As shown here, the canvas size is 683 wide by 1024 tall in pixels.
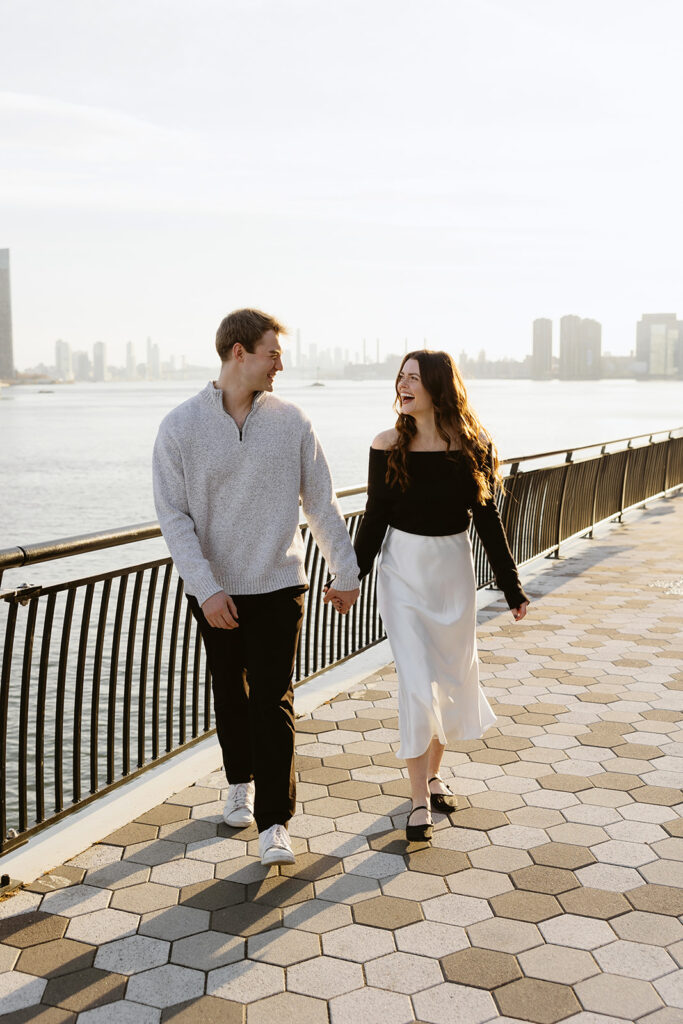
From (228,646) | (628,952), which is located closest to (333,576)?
(228,646)

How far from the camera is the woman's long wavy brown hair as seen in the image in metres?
3.53

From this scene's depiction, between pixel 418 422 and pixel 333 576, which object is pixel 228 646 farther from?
pixel 418 422

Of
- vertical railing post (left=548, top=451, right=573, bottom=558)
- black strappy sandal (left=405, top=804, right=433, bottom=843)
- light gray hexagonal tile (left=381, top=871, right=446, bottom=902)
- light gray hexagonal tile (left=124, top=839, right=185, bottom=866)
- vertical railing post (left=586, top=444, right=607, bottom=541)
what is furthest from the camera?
vertical railing post (left=586, top=444, right=607, bottom=541)

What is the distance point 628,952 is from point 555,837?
798mm

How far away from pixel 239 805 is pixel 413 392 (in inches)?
64.4

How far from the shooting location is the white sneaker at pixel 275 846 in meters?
3.35

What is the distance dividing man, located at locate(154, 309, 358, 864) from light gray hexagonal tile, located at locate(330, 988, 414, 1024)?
0.71m

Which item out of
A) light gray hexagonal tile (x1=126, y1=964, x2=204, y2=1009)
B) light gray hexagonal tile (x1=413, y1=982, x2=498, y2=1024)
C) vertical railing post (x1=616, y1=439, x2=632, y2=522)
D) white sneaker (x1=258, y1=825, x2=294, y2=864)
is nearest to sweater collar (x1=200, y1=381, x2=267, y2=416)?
white sneaker (x1=258, y1=825, x2=294, y2=864)

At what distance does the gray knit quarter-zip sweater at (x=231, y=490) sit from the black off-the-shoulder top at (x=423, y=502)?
389 millimetres

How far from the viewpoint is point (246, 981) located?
277cm

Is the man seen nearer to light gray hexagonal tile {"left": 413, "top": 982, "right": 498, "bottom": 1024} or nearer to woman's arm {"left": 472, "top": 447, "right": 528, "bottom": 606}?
woman's arm {"left": 472, "top": 447, "right": 528, "bottom": 606}

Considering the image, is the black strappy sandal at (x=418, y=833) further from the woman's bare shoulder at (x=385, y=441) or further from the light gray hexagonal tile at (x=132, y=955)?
the woman's bare shoulder at (x=385, y=441)

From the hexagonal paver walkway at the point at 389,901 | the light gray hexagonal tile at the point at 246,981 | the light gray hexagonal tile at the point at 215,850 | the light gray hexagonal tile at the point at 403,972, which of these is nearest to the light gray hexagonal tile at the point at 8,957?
the hexagonal paver walkway at the point at 389,901

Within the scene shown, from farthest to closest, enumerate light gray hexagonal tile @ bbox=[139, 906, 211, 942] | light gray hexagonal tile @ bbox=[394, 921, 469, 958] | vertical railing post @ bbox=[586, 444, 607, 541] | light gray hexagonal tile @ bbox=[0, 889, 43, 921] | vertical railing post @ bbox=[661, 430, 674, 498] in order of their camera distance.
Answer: vertical railing post @ bbox=[661, 430, 674, 498]
vertical railing post @ bbox=[586, 444, 607, 541]
light gray hexagonal tile @ bbox=[0, 889, 43, 921]
light gray hexagonal tile @ bbox=[139, 906, 211, 942]
light gray hexagonal tile @ bbox=[394, 921, 469, 958]
